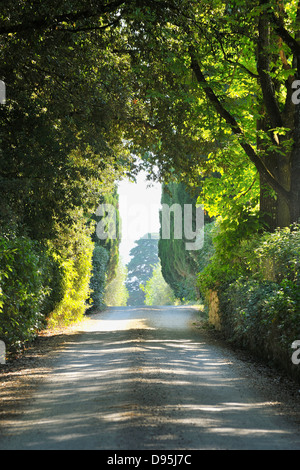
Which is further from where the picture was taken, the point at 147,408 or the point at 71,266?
the point at 71,266

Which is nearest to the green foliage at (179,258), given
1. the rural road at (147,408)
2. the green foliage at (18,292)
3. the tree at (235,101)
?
the tree at (235,101)

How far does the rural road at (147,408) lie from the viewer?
453 centimetres

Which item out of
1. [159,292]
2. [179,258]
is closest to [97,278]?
[179,258]

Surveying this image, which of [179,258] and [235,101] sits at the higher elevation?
[235,101]

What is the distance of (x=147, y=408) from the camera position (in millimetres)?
5613

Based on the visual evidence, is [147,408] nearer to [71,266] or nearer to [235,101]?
[235,101]

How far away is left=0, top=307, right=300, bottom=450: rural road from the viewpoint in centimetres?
453

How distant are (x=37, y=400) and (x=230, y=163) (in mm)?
10529

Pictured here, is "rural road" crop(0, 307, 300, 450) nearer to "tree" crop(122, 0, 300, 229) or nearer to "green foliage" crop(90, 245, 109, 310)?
"tree" crop(122, 0, 300, 229)

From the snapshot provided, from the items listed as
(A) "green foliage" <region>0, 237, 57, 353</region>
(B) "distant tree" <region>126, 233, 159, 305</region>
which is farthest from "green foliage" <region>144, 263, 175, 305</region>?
(A) "green foliage" <region>0, 237, 57, 353</region>

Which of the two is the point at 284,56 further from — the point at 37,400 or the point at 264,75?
the point at 37,400

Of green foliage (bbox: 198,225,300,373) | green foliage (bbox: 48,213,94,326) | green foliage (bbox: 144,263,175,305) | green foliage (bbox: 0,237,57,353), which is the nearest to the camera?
green foliage (bbox: 198,225,300,373)

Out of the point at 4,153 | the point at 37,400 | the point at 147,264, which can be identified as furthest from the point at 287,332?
the point at 147,264

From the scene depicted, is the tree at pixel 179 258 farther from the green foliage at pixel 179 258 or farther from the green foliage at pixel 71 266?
the green foliage at pixel 71 266
